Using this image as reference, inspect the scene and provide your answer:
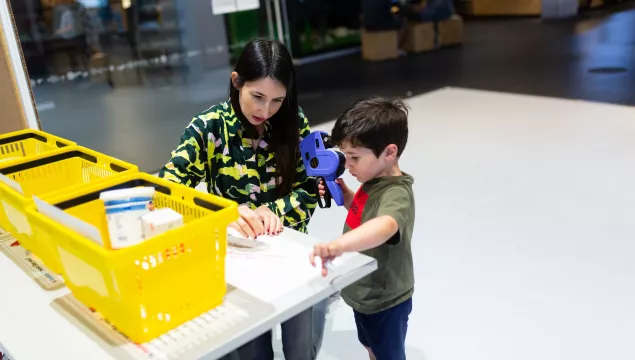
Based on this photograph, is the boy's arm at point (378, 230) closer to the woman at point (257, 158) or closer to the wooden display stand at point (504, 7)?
the woman at point (257, 158)

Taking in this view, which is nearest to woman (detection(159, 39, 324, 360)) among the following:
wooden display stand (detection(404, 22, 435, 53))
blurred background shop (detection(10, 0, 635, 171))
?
blurred background shop (detection(10, 0, 635, 171))

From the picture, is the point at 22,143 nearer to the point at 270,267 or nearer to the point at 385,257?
the point at 270,267

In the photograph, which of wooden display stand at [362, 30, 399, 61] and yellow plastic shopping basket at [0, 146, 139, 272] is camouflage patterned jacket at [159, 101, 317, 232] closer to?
yellow plastic shopping basket at [0, 146, 139, 272]

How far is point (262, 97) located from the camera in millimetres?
1538

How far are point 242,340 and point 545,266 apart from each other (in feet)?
6.20

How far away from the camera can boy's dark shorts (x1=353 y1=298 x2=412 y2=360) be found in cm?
147

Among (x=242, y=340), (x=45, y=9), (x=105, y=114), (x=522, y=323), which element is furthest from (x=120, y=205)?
(x=105, y=114)

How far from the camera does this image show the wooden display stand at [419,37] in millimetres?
8570

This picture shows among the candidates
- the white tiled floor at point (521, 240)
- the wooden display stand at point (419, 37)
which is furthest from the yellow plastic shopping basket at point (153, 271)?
the wooden display stand at point (419, 37)

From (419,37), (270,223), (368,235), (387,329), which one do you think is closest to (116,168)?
(270,223)

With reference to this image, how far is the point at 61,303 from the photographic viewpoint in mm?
1172

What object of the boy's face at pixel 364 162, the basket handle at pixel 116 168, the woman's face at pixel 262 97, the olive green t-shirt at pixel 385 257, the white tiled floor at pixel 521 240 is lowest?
the white tiled floor at pixel 521 240

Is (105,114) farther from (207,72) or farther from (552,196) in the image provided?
(552,196)

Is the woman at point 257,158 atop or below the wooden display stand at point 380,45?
atop
